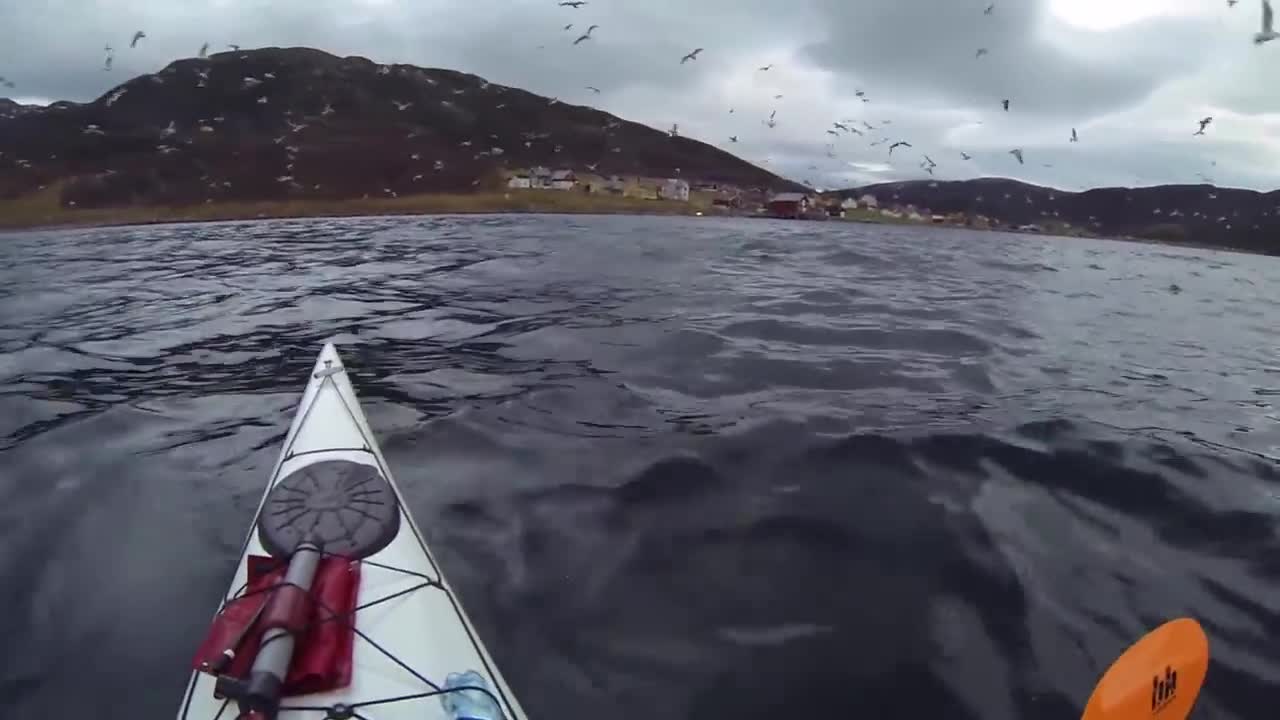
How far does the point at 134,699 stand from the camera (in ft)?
13.6

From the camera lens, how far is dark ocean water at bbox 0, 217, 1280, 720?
4402mm

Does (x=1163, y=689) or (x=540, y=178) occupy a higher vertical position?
(x=540, y=178)

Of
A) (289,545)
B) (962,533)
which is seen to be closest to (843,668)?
(962,533)

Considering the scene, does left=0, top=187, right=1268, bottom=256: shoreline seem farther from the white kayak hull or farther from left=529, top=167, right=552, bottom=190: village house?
the white kayak hull

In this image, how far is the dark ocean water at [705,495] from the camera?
4402mm

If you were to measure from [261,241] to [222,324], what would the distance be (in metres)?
25.5

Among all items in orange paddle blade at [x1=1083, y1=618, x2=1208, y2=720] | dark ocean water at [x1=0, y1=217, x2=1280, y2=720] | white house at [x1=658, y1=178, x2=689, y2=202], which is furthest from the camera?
white house at [x1=658, y1=178, x2=689, y2=202]

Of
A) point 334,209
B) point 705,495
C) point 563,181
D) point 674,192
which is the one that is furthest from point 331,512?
point 563,181

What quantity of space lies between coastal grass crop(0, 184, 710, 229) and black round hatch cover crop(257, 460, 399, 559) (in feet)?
198

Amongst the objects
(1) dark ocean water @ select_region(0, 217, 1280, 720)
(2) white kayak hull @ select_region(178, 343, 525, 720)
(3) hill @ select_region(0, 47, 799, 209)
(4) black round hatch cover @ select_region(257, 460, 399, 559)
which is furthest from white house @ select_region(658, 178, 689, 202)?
(2) white kayak hull @ select_region(178, 343, 525, 720)

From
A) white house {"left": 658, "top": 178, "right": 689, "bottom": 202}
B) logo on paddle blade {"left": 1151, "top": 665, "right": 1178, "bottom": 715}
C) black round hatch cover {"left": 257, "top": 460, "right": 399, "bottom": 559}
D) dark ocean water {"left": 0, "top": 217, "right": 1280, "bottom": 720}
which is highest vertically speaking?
white house {"left": 658, "top": 178, "right": 689, "bottom": 202}

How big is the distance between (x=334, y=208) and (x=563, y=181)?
123 feet

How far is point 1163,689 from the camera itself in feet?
→ 10.5

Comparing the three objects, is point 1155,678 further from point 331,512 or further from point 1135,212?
point 1135,212
